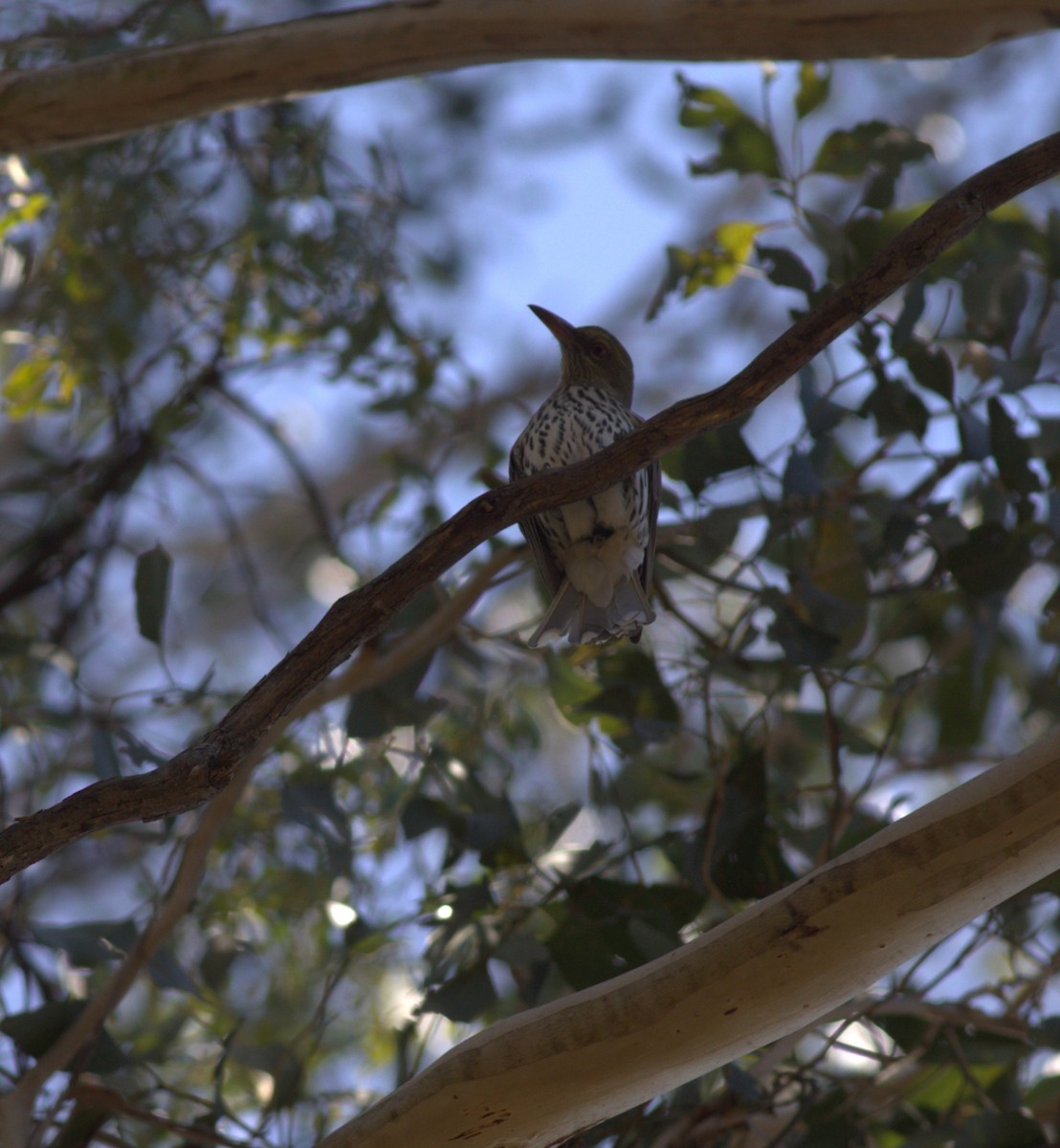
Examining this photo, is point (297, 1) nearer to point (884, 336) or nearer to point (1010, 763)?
point (884, 336)

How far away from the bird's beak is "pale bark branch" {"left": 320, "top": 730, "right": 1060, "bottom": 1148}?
192 cm

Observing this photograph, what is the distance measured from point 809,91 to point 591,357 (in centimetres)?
89

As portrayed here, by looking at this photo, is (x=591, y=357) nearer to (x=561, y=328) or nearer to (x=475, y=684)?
(x=561, y=328)

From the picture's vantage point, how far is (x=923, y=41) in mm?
2695

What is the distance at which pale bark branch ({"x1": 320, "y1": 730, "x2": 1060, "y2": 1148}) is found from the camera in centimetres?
166

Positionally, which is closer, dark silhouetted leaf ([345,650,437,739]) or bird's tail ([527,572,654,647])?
bird's tail ([527,572,654,647])

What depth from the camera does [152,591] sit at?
2457mm

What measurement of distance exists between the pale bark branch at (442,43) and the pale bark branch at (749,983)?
168cm

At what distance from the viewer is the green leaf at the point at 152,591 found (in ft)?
8.04

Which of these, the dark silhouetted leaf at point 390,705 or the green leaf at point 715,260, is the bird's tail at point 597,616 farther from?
the green leaf at point 715,260

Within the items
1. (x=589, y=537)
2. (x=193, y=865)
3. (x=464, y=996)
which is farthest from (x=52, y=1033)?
(x=589, y=537)

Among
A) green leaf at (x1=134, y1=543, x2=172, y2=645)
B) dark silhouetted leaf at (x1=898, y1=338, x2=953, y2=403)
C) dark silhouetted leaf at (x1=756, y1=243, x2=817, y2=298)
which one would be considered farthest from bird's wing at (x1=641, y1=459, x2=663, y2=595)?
green leaf at (x1=134, y1=543, x2=172, y2=645)

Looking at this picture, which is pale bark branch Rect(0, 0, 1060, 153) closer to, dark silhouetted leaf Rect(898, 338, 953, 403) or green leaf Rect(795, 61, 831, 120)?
green leaf Rect(795, 61, 831, 120)

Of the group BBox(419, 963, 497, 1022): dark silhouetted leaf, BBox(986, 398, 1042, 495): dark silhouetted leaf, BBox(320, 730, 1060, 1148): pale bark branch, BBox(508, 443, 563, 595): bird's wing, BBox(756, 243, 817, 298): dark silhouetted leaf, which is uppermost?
BBox(756, 243, 817, 298): dark silhouetted leaf
